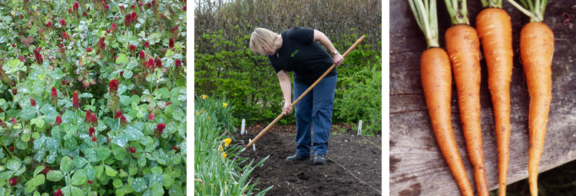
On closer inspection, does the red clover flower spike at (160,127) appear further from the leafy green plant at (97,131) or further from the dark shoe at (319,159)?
the dark shoe at (319,159)

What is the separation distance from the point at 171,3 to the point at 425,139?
1313 millimetres

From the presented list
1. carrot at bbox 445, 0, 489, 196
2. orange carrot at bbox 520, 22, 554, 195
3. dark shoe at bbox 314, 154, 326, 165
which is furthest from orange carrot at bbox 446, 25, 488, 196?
dark shoe at bbox 314, 154, 326, 165

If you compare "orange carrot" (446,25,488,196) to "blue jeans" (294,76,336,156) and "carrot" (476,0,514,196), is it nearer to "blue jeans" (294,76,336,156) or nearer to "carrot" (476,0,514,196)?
"carrot" (476,0,514,196)

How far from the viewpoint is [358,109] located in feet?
8.14

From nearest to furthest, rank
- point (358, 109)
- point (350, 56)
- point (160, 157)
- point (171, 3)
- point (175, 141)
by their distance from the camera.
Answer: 1. point (160, 157)
2. point (175, 141)
3. point (171, 3)
4. point (350, 56)
5. point (358, 109)

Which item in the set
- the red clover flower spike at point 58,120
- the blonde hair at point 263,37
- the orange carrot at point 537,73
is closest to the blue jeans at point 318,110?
the blonde hair at point 263,37

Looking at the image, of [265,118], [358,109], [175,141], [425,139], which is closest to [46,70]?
[175,141]

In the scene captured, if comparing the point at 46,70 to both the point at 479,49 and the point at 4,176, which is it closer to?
the point at 4,176

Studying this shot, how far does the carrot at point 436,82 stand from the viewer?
98 cm

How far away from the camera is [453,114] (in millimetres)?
1009

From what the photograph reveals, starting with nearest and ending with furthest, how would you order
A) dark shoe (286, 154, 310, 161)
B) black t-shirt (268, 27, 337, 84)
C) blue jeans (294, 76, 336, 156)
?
1. black t-shirt (268, 27, 337, 84)
2. blue jeans (294, 76, 336, 156)
3. dark shoe (286, 154, 310, 161)

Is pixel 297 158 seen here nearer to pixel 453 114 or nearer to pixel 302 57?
pixel 302 57

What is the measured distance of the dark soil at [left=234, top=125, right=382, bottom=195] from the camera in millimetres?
1793

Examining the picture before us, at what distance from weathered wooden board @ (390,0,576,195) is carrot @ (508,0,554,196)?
0.05ft
